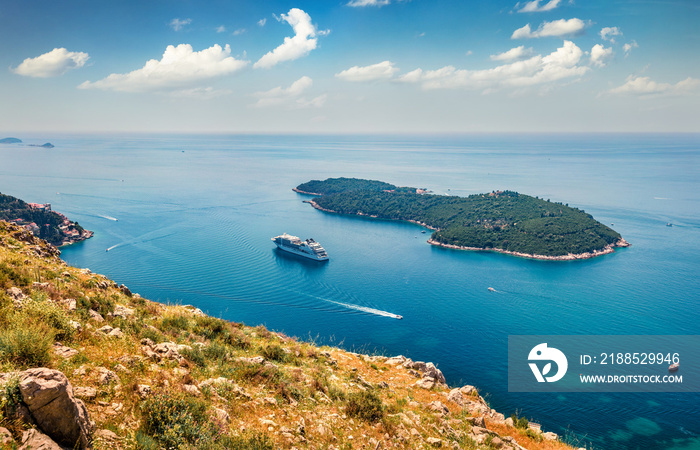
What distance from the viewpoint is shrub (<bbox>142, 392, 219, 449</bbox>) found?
564 cm

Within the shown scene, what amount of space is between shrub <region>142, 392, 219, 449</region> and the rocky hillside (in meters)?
0.02

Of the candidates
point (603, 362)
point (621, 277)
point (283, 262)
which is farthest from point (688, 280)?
point (283, 262)

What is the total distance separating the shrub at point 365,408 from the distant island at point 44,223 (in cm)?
6867

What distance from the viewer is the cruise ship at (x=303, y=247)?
59.7m

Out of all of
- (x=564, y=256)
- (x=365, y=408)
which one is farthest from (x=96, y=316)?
(x=564, y=256)

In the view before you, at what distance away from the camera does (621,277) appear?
54781 mm

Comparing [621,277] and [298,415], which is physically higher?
[298,415]

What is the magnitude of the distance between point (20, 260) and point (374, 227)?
7444cm

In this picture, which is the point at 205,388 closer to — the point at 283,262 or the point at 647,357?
the point at 647,357

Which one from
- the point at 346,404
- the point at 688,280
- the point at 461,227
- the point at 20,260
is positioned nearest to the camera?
the point at 346,404

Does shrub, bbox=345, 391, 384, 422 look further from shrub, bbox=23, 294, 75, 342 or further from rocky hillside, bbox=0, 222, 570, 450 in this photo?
shrub, bbox=23, 294, 75, 342

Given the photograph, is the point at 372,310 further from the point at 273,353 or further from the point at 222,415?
the point at 222,415

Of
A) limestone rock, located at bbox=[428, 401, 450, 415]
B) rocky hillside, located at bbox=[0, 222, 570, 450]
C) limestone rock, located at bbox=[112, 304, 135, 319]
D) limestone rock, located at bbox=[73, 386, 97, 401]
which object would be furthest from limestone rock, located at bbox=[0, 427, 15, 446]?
limestone rock, located at bbox=[428, 401, 450, 415]

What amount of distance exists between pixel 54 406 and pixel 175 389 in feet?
8.89
